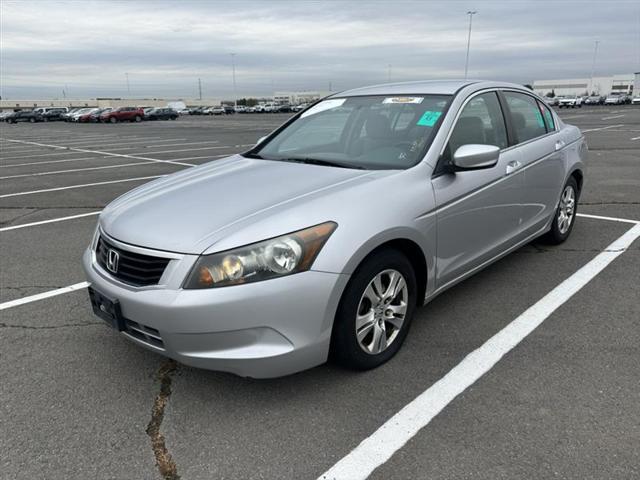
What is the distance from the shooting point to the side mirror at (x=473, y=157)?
10.3 feet

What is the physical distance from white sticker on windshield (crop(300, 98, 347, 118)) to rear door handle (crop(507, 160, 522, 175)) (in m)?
1.41

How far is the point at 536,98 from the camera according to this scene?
4.91 metres

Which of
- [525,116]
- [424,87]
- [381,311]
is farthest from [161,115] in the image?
[381,311]

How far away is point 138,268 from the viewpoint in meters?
2.61

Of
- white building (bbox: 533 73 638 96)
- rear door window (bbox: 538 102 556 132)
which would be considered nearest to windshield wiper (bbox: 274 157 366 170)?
rear door window (bbox: 538 102 556 132)

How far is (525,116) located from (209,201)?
3.04 metres

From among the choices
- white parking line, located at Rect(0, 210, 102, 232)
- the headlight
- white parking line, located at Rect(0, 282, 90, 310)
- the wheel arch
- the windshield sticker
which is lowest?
white parking line, located at Rect(0, 210, 102, 232)

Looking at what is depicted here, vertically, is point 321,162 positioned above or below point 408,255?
above

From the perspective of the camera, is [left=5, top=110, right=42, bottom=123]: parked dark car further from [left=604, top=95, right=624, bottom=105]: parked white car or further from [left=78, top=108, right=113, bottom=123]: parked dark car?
[left=604, top=95, right=624, bottom=105]: parked white car

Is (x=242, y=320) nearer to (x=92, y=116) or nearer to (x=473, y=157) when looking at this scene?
(x=473, y=157)

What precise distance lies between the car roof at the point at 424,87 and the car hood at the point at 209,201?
1.08 m

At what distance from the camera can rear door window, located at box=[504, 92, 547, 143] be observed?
428 cm

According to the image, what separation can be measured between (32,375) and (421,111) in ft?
9.94

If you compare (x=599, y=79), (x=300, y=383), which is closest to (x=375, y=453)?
(x=300, y=383)
